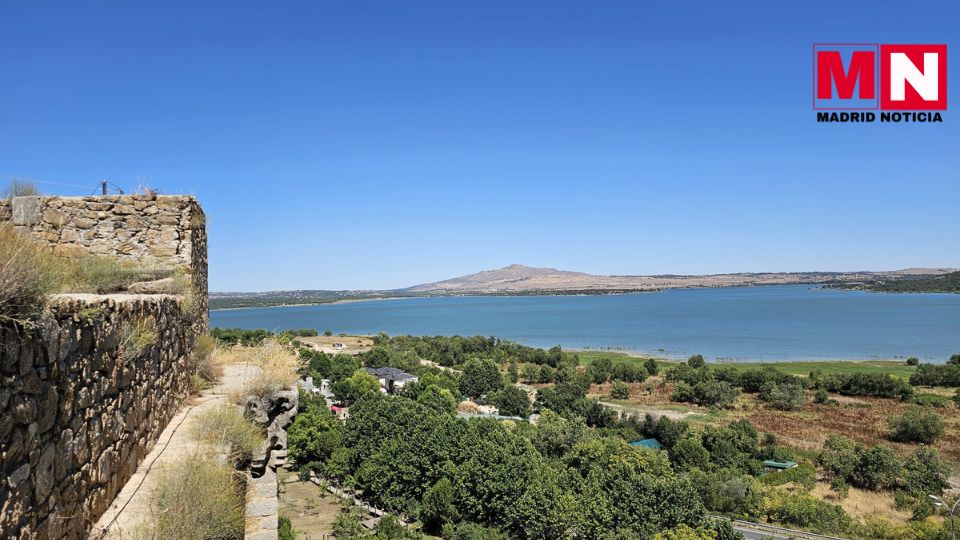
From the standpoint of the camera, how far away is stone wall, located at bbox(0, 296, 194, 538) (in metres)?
2.97

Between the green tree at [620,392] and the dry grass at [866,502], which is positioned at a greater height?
the green tree at [620,392]

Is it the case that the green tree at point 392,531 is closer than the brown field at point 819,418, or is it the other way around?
the green tree at point 392,531

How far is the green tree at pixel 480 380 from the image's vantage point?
57.8 m

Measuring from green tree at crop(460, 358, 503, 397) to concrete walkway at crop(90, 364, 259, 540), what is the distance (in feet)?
165

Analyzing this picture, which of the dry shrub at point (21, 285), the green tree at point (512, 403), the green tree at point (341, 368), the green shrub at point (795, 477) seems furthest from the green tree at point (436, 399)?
the dry shrub at point (21, 285)

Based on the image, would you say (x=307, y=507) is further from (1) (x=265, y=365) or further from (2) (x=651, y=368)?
(2) (x=651, y=368)

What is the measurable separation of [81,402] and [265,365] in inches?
216

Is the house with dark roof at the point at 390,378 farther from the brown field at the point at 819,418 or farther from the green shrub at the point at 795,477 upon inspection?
the green shrub at the point at 795,477

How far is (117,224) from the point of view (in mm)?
8531

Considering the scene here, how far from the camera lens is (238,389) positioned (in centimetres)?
812

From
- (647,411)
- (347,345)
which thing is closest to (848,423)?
(647,411)

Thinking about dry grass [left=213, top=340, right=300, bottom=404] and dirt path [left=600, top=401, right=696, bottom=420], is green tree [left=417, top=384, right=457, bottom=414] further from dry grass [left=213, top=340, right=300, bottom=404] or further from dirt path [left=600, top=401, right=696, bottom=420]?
dry grass [left=213, top=340, right=300, bottom=404]

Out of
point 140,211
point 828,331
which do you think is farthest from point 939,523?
point 828,331

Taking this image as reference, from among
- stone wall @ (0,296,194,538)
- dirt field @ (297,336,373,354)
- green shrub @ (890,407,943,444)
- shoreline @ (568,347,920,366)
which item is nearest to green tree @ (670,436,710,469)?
green shrub @ (890,407,943,444)
